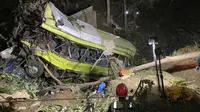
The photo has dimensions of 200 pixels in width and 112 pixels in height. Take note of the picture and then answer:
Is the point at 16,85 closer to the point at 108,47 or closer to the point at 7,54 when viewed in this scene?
the point at 7,54

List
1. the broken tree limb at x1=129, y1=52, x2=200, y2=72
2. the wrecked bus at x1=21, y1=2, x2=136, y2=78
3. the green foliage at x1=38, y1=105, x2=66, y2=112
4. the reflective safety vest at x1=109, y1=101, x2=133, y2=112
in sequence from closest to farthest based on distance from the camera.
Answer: the reflective safety vest at x1=109, y1=101, x2=133, y2=112 < the green foliage at x1=38, y1=105, x2=66, y2=112 < the wrecked bus at x1=21, y1=2, x2=136, y2=78 < the broken tree limb at x1=129, y1=52, x2=200, y2=72

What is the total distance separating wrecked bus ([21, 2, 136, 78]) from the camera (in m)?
9.70

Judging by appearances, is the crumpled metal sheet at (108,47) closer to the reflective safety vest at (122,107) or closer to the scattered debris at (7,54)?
the scattered debris at (7,54)

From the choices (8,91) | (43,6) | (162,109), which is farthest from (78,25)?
(162,109)

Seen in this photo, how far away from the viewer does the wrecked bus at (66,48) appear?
970 cm

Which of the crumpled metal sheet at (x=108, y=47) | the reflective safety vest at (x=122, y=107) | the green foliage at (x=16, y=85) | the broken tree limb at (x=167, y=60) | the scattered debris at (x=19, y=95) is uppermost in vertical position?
the crumpled metal sheet at (x=108, y=47)

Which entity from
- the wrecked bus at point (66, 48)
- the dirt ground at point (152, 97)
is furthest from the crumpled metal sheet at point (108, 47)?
the dirt ground at point (152, 97)

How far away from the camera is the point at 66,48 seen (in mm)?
10281

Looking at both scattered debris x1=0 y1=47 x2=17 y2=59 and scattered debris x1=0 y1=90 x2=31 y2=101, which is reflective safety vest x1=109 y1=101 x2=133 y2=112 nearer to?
scattered debris x1=0 y1=90 x2=31 y2=101

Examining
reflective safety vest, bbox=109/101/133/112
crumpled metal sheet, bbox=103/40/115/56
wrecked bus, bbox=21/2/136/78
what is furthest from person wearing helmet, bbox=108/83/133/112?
crumpled metal sheet, bbox=103/40/115/56

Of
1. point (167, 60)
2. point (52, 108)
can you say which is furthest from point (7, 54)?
point (167, 60)

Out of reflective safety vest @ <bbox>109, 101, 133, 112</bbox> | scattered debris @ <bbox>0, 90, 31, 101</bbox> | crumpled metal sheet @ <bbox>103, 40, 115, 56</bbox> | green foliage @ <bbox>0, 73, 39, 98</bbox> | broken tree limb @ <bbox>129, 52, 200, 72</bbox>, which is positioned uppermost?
crumpled metal sheet @ <bbox>103, 40, 115, 56</bbox>

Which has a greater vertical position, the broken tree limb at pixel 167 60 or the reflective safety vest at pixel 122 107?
the broken tree limb at pixel 167 60

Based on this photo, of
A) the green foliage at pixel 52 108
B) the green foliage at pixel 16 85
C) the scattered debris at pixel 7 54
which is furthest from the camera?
the scattered debris at pixel 7 54
